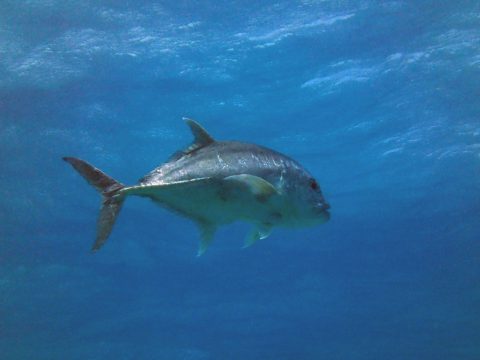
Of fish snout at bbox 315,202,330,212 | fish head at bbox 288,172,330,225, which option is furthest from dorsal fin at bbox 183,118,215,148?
fish snout at bbox 315,202,330,212

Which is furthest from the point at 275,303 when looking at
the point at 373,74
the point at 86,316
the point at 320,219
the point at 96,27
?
the point at 320,219

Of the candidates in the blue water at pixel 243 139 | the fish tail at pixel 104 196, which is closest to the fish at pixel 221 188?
the fish tail at pixel 104 196

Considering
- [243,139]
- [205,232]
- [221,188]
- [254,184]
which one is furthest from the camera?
[243,139]

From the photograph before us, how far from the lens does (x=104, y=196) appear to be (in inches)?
146

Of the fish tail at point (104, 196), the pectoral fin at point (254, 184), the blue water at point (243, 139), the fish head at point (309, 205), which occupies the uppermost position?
the blue water at point (243, 139)

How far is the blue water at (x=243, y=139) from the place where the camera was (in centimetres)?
1188

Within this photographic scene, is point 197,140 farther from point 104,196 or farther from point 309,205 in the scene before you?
point 309,205

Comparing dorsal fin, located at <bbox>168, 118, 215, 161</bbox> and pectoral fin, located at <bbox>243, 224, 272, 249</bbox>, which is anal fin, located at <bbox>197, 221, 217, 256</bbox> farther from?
dorsal fin, located at <bbox>168, 118, 215, 161</bbox>

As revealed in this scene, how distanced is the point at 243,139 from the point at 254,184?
40.7ft

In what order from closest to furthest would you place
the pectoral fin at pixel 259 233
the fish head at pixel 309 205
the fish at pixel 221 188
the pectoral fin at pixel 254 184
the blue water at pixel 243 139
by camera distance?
1. the pectoral fin at pixel 254 184
2. the fish at pixel 221 188
3. the fish head at pixel 309 205
4. the pectoral fin at pixel 259 233
5. the blue water at pixel 243 139

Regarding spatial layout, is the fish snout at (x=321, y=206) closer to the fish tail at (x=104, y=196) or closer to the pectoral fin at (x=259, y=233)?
the pectoral fin at (x=259, y=233)

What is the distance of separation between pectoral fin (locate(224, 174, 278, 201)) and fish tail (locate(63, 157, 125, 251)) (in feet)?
2.90

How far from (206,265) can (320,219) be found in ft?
80.0

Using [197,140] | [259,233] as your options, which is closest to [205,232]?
[259,233]
